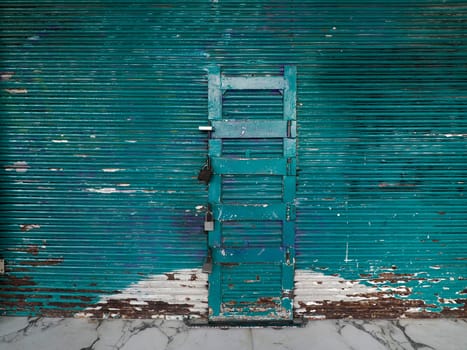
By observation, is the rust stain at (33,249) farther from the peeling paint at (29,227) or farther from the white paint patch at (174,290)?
the white paint patch at (174,290)

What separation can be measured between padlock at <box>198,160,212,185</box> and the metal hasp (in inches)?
3.4

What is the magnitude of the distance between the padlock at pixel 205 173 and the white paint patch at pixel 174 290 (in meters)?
1.25

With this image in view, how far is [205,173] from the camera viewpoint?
2980 millimetres

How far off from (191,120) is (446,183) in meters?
3.43

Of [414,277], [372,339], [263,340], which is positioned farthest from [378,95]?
[263,340]

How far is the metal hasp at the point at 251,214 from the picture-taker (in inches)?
121

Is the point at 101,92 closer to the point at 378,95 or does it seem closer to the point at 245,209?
the point at 245,209

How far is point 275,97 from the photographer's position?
312 centimetres

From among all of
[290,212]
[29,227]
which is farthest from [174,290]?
[29,227]

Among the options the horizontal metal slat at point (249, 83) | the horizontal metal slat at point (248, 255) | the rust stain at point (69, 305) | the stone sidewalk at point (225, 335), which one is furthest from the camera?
the rust stain at point (69, 305)

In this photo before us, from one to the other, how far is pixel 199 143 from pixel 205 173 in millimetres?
444

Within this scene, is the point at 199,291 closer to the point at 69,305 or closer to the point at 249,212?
the point at 249,212

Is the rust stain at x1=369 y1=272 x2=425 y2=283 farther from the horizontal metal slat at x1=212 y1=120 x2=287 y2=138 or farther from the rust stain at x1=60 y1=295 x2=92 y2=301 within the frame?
the rust stain at x1=60 y1=295 x2=92 y2=301

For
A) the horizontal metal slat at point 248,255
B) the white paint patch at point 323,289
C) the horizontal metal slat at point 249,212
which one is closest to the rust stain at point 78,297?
the horizontal metal slat at point 248,255
